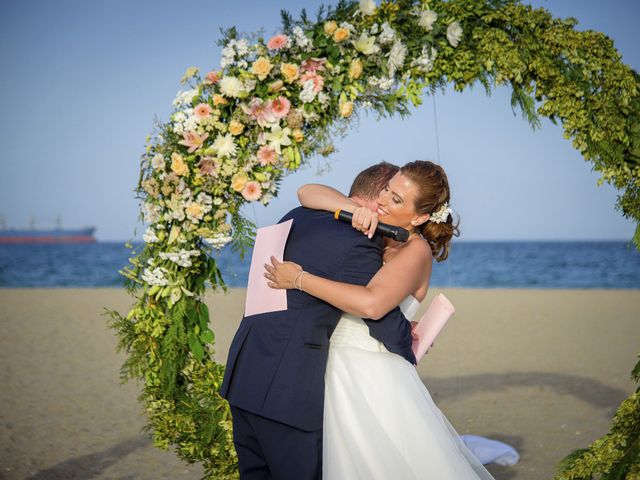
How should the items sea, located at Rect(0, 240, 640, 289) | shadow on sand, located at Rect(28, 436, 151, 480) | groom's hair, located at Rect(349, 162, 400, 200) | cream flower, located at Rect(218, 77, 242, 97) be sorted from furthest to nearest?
sea, located at Rect(0, 240, 640, 289) < shadow on sand, located at Rect(28, 436, 151, 480) < cream flower, located at Rect(218, 77, 242, 97) < groom's hair, located at Rect(349, 162, 400, 200)

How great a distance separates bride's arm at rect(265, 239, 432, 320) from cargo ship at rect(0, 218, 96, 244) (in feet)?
259

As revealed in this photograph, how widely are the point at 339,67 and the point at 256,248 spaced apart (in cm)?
147

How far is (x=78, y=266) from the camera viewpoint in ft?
139

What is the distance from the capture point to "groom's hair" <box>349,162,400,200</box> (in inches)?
140

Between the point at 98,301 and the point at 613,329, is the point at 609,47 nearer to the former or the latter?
the point at 613,329

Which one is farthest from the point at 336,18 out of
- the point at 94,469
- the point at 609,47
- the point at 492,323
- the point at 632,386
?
the point at 492,323

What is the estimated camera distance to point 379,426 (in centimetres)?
309

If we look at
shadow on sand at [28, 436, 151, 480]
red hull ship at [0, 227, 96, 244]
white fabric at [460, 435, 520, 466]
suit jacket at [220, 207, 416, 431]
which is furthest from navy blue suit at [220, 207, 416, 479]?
red hull ship at [0, 227, 96, 244]

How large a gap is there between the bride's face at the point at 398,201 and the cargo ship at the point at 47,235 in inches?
3100

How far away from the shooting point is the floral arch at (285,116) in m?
3.93

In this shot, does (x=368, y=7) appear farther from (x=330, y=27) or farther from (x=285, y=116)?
(x=285, y=116)

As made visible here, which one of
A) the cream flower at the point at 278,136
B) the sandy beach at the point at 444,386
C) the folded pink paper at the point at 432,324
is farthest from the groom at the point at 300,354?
the sandy beach at the point at 444,386

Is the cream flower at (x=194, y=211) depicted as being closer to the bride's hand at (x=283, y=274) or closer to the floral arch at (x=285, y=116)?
the floral arch at (x=285, y=116)

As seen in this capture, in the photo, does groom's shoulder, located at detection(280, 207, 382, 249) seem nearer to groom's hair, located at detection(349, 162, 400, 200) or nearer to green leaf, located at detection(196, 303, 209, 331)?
groom's hair, located at detection(349, 162, 400, 200)
